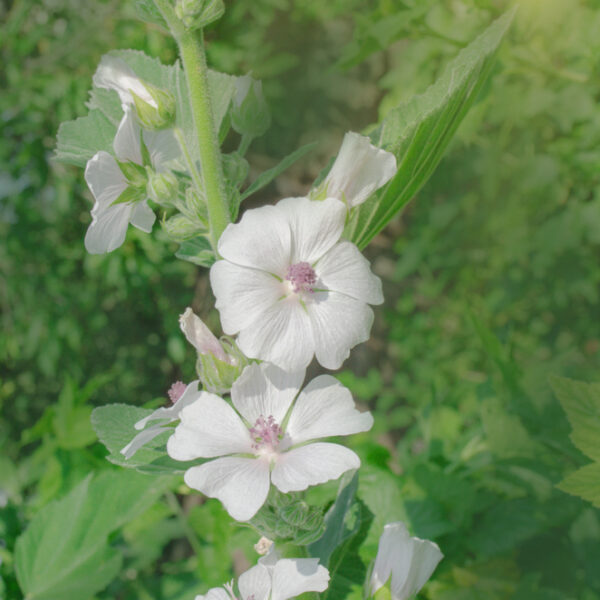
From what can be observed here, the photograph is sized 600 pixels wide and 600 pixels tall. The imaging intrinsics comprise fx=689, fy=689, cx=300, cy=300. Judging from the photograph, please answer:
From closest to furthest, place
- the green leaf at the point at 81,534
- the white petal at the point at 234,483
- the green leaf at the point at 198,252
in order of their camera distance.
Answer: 1. the white petal at the point at 234,483
2. the green leaf at the point at 198,252
3. the green leaf at the point at 81,534

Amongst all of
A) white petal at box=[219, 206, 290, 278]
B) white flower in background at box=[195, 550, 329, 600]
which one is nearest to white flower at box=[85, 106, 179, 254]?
white petal at box=[219, 206, 290, 278]

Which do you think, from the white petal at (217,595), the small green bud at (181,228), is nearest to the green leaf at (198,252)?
the small green bud at (181,228)

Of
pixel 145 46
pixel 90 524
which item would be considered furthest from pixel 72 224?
pixel 90 524

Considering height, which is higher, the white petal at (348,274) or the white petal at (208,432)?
the white petal at (348,274)

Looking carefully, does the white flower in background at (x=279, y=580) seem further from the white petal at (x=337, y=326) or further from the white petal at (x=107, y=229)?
the white petal at (x=107, y=229)

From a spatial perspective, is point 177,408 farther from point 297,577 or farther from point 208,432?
point 297,577

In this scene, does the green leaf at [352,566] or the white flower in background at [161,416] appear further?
the green leaf at [352,566]

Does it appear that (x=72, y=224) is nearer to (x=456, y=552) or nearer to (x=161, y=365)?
(x=161, y=365)
